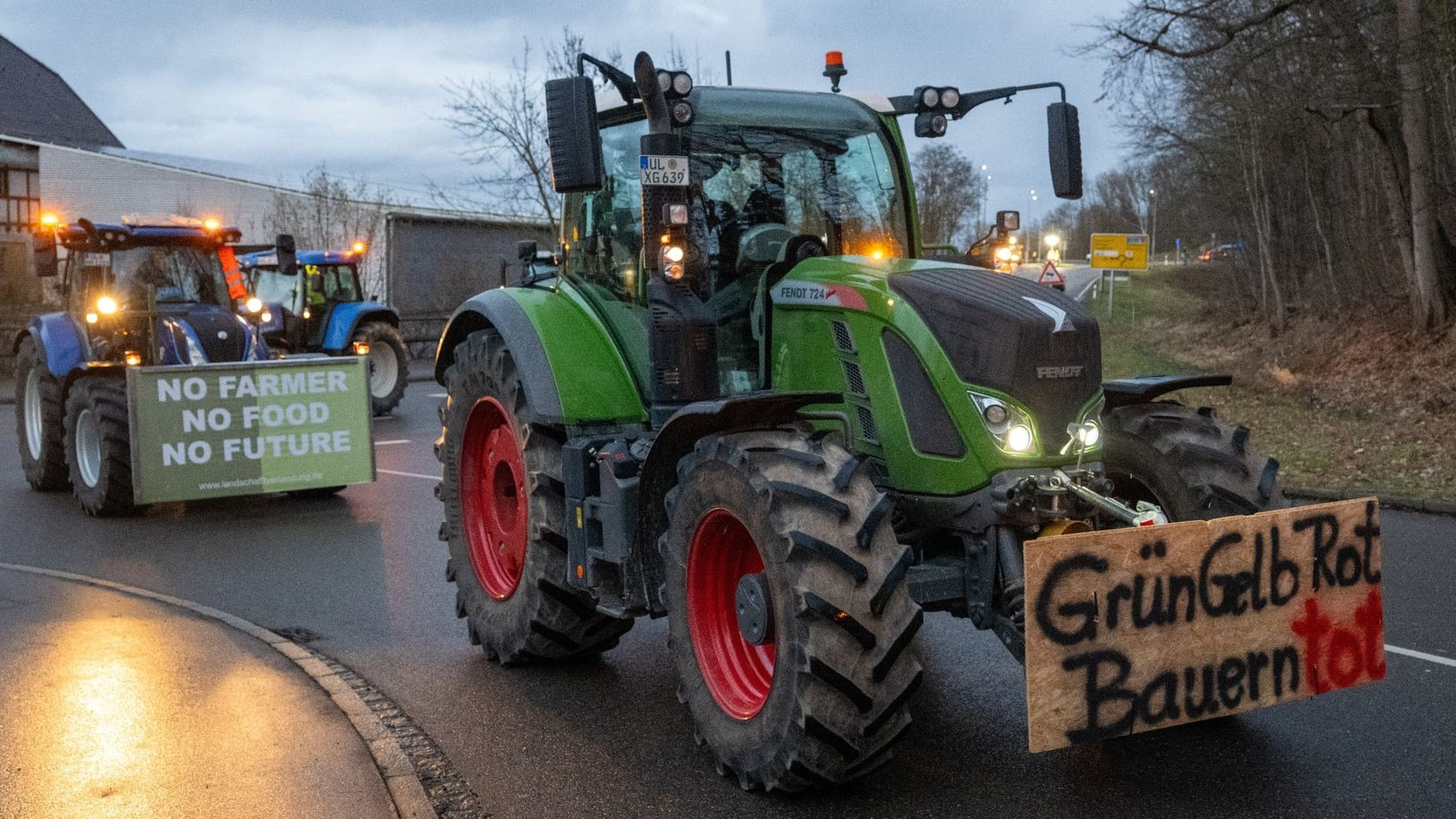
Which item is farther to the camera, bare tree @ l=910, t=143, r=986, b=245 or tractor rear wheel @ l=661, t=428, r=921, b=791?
bare tree @ l=910, t=143, r=986, b=245

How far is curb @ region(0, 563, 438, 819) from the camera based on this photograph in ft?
17.1

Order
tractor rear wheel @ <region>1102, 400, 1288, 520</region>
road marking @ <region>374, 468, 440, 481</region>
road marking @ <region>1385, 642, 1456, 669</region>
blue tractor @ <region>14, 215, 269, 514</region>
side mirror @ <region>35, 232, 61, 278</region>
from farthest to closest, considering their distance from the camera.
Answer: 1. road marking @ <region>374, 468, 440, 481</region>
2. side mirror @ <region>35, 232, 61, 278</region>
3. blue tractor @ <region>14, 215, 269, 514</region>
4. road marking @ <region>1385, 642, 1456, 669</region>
5. tractor rear wheel @ <region>1102, 400, 1288, 520</region>

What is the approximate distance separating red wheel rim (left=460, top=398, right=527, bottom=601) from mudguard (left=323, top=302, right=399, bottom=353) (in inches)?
635

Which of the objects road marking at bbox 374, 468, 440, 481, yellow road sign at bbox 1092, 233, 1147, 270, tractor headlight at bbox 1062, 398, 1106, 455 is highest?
yellow road sign at bbox 1092, 233, 1147, 270

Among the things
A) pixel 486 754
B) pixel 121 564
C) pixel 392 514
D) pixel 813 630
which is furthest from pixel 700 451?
pixel 392 514

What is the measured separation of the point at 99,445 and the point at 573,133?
Result: 8833 millimetres

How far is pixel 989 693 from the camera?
6.58 m

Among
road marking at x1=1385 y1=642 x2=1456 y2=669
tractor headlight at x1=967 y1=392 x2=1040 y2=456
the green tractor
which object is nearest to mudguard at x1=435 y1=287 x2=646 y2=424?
the green tractor

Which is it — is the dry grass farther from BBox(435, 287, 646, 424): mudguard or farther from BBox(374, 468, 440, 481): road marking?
BBox(374, 468, 440, 481): road marking

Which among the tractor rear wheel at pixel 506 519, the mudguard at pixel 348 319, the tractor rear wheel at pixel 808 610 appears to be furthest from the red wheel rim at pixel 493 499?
the mudguard at pixel 348 319

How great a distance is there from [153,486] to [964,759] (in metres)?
8.88

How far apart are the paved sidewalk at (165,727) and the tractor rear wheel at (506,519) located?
0.97 m

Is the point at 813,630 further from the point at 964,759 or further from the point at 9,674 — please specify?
the point at 9,674

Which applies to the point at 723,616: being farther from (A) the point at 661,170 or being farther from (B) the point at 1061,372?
(A) the point at 661,170
